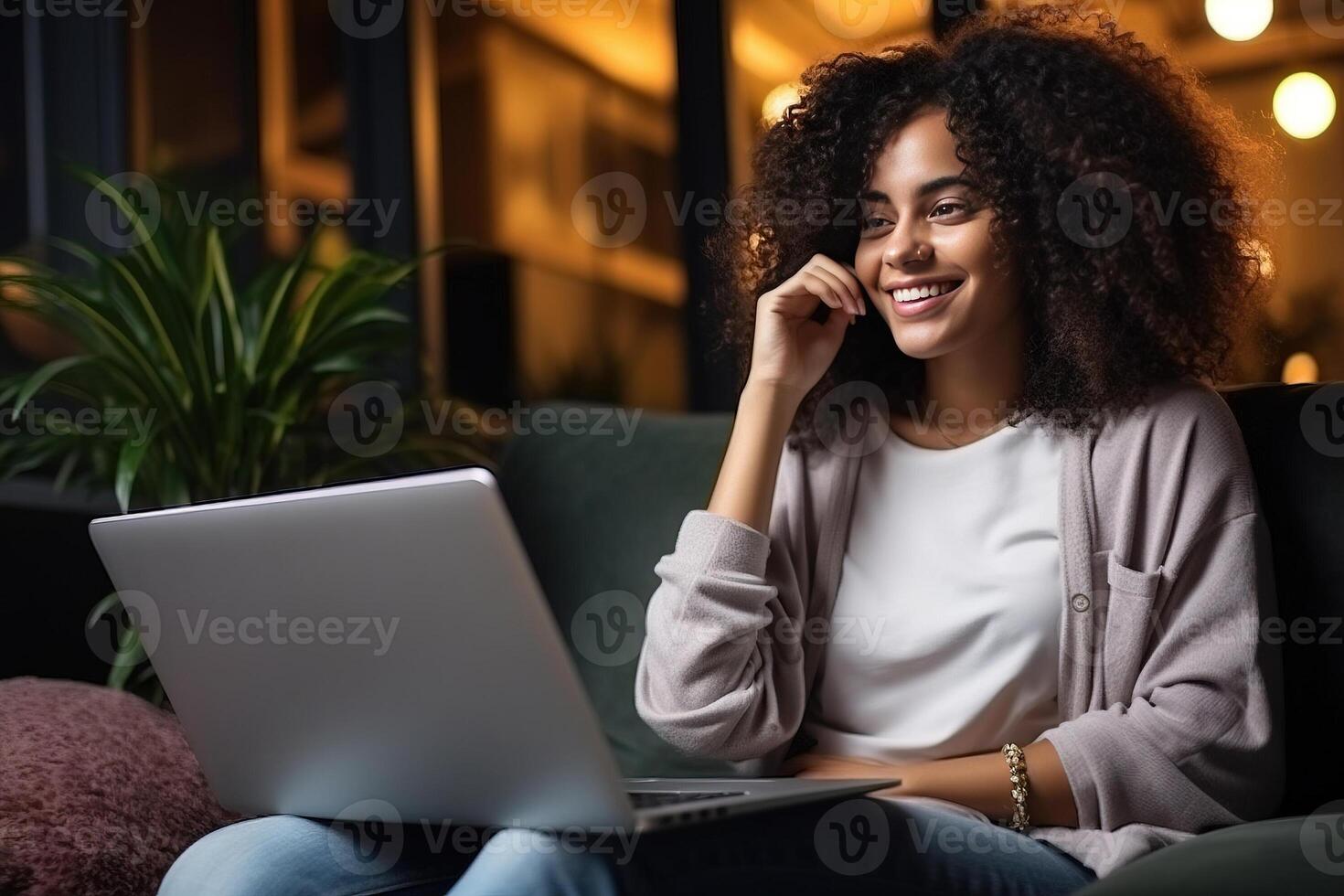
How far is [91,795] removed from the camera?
52.4 inches

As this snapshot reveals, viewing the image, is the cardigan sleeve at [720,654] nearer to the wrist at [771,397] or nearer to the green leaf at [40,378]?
the wrist at [771,397]

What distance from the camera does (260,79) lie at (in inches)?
132

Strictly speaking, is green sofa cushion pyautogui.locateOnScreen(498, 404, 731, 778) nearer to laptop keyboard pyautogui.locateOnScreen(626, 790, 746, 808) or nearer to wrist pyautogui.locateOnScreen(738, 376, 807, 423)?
wrist pyautogui.locateOnScreen(738, 376, 807, 423)

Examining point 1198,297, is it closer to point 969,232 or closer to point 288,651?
point 969,232

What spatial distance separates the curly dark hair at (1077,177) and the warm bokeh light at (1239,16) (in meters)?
1.63

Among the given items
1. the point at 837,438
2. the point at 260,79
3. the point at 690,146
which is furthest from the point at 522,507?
the point at 260,79

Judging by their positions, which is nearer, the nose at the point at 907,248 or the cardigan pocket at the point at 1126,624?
the cardigan pocket at the point at 1126,624

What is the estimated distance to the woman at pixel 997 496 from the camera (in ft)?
4.09

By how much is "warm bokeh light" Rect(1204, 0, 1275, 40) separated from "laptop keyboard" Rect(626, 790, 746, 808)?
266 centimetres

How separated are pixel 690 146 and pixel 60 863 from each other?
2.38 meters

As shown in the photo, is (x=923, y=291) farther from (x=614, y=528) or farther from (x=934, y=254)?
(x=614, y=528)

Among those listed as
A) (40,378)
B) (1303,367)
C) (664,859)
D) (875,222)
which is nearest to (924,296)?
(875,222)

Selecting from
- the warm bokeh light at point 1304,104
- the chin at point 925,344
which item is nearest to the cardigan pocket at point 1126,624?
the chin at point 925,344

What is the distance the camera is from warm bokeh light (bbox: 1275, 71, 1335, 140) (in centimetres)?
295
